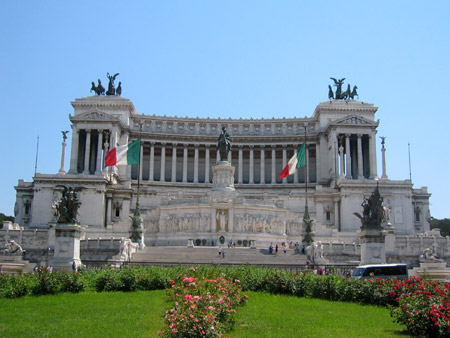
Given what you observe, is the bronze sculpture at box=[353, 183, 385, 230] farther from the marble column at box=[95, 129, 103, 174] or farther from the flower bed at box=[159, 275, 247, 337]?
the marble column at box=[95, 129, 103, 174]

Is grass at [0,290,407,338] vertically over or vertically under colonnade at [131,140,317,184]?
under

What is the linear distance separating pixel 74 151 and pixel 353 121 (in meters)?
49.2

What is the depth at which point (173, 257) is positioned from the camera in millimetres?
47031

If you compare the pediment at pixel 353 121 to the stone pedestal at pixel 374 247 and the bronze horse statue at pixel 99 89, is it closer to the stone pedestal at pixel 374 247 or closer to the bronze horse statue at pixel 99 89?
the bronze horse statue at pixel 99 89

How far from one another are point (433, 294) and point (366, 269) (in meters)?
11.2

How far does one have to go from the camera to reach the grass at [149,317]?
616 inches

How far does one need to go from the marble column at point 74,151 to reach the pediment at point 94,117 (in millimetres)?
1915

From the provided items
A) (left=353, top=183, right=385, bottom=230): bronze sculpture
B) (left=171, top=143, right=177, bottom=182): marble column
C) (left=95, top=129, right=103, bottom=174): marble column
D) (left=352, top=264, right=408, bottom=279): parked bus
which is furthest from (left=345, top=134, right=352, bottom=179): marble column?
(left=352, top=264, right=408, bottom=279): parked bus

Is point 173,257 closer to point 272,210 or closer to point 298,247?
point 298,247

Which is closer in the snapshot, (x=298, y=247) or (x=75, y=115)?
(x=298, y=247)

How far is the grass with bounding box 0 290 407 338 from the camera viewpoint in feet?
51.3

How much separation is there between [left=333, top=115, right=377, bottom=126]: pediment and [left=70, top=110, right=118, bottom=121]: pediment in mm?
39574

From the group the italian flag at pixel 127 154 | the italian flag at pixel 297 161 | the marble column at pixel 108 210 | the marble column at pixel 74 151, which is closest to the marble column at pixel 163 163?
the marble column at pixel 74 151

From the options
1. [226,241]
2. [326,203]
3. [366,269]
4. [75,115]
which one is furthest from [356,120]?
[366,269]
